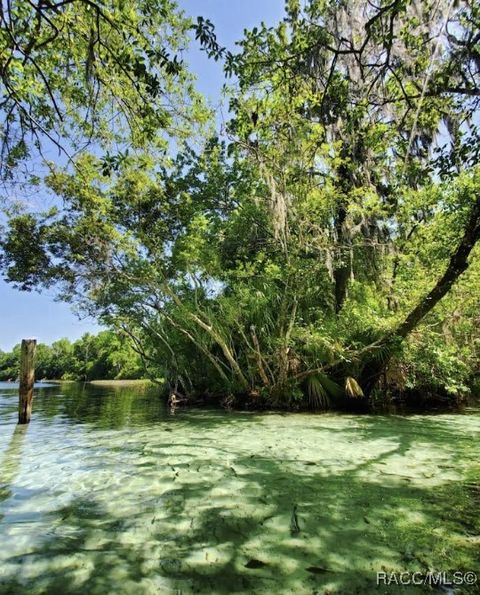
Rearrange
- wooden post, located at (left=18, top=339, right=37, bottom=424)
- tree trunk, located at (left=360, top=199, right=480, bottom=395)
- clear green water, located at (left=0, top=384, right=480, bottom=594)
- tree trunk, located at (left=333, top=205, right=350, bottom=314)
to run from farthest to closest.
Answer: tree trunk, located at (left=333, top=205, right=350, bottom=314)
wooden post, located at (left=18, top=339, right=37, bottom=424)
tree trunk, located at (left=360, top=199, right=480, bottom=395)
clear green water, located at (left=0, top=384, right=480, bottom=594)

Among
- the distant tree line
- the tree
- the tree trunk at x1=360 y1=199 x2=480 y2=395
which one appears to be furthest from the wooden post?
the distant tree line

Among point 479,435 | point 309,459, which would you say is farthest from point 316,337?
point 309,459

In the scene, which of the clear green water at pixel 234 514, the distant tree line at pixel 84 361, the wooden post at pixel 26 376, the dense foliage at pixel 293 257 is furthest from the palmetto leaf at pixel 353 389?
the distant tree line at pixel 84 361

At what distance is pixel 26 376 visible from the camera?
8.79m

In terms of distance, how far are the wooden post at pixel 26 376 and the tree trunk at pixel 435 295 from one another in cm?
883

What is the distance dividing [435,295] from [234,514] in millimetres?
7535

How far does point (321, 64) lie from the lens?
4.55 metres

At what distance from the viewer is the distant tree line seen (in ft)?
168

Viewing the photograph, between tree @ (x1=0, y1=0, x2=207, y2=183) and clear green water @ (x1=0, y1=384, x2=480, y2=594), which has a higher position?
tree @ (x1=0, y1=0, x2=207, y2=183)

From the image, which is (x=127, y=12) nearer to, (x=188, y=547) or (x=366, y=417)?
(x=188, y=547)

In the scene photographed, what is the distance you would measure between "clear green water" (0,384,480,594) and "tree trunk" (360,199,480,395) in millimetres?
3570

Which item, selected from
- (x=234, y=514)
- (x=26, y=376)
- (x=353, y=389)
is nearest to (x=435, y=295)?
(x=353, y=389)

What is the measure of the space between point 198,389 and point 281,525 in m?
12.5

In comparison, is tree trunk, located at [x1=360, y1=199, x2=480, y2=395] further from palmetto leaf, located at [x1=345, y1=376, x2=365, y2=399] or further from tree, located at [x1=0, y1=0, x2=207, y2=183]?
tree, located at [x1=0, y1=0, x2=207, y2=183]
